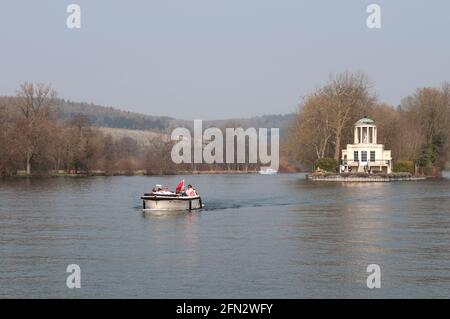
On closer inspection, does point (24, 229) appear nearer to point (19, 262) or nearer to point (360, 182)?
point (19, 262)

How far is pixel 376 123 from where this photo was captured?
129m

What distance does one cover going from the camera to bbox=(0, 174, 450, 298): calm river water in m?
24.3

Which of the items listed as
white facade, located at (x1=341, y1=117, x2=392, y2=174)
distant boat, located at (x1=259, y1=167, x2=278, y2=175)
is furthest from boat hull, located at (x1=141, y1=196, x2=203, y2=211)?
distant boat, located at (x1=259, y1=167, x2=278, y2=175)

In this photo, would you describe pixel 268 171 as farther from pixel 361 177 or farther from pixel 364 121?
pixel 361 177

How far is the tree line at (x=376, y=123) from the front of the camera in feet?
407

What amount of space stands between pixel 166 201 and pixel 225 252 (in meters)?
20.5

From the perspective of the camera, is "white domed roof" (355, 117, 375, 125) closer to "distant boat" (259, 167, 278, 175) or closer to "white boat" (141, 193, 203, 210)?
"distant boat" (259, 167, 278, 175)

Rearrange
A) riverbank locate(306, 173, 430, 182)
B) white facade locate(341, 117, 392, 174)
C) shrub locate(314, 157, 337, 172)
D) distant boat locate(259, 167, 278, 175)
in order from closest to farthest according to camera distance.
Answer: riverbank locate(306, 173, 430, 182)
white facade locate(341, 117, 392, 174)
shrub locate(314, 157, 337, 172)
distant boat locate(259, 167, 278, 175)

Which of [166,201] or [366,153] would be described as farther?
[366,153]

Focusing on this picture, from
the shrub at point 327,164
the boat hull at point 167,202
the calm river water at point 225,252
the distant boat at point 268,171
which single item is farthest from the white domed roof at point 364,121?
the boat hull at point 167,202

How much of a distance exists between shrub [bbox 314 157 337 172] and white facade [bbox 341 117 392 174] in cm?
244

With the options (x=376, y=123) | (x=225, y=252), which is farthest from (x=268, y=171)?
(x=225, y=252)

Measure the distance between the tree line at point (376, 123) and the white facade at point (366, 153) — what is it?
2205 mm

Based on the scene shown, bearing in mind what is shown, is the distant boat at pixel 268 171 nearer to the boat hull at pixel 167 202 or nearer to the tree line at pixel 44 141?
the tree line at pixel 44 141
